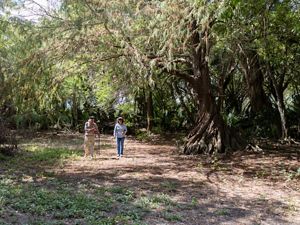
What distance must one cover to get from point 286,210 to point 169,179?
10.5 feet

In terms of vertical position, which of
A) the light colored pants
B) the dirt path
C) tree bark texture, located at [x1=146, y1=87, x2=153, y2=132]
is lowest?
the dirt path

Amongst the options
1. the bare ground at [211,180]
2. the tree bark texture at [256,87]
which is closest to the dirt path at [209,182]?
the bare ground at [211,180]

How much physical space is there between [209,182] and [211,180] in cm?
26

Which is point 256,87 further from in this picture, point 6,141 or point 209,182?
point 6,141

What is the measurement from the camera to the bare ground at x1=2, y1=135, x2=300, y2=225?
7059mm

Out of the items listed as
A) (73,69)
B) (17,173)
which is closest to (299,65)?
(73,69)

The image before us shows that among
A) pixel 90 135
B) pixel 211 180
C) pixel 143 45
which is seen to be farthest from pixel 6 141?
pixel 211 180

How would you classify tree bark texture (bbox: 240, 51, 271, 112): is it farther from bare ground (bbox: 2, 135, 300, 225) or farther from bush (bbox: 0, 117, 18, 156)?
bush (bbox: 0, 117, 18, 156)

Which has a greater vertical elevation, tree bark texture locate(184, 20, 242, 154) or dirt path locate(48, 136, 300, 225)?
tree bark texture locate(184, 20, 242, 154)

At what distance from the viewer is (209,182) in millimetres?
9766

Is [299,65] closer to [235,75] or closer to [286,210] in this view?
[235,75]

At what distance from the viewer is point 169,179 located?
9.96 meters

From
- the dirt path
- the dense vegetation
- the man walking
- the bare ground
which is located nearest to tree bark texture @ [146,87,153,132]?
the dense vegetation

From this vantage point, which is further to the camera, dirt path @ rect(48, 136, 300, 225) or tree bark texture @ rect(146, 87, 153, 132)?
tree bark texture @ rect(146, 87, 153, 132)
